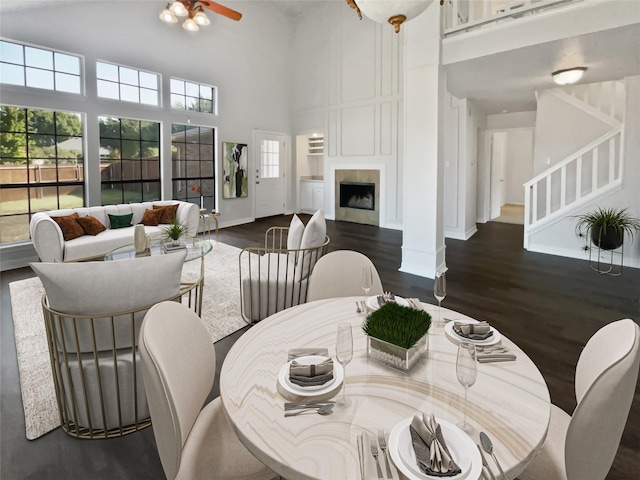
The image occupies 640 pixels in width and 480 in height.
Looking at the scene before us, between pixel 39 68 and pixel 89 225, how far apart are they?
2366mm

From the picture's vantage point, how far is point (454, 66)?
424 centimetres

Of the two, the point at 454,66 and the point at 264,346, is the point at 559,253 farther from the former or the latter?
the point at 264,346

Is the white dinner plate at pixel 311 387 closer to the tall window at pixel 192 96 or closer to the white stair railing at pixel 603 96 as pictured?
the white stair railing at pixel 603 96

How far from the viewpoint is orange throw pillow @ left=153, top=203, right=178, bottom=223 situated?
574 centimetres

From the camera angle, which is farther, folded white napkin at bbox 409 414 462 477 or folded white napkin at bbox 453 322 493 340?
folded white napkin at bbox 453 322 493 340

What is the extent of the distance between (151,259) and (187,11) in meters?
4.68

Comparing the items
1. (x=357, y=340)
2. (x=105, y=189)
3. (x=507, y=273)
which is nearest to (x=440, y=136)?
(x=507, y=273)

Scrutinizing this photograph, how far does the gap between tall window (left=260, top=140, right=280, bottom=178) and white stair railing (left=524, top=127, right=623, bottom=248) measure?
570 centimetres

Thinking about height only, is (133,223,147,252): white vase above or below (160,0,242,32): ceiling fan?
below

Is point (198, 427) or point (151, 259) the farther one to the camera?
point (151, 259)

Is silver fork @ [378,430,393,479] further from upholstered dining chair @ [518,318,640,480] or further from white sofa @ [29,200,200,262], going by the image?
white sofa @ [29,200,200,262]

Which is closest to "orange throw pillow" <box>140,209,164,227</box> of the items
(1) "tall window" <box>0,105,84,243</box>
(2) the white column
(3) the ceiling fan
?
(1) "tall window" <box>0,105,84,243</box>

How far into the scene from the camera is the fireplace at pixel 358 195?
8133 millimetres

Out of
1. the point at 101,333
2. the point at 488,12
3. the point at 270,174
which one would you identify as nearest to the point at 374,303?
the point at 101,333
